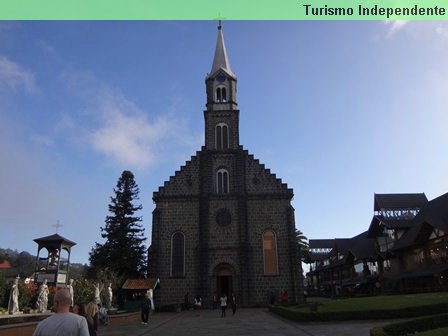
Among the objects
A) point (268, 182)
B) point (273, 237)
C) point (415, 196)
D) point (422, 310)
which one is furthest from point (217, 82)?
point (422, 310)

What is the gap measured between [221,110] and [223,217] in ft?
41.8

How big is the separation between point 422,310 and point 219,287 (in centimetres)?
2485

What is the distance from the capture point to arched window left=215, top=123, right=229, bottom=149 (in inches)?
1903

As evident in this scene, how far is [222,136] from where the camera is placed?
48.7 meters

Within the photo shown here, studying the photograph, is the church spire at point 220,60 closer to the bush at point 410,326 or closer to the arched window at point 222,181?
the arched window at point 222,181

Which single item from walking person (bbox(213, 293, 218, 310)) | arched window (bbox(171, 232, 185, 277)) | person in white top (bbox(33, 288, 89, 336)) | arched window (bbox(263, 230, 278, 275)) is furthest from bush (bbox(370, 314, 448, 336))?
arched window (bbox(171, 232, 185, 277))

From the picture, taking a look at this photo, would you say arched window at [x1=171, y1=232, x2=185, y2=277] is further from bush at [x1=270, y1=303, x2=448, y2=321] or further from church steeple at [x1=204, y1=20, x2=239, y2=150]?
bush at [x1=270, y1=303, x2=448, y2=321]

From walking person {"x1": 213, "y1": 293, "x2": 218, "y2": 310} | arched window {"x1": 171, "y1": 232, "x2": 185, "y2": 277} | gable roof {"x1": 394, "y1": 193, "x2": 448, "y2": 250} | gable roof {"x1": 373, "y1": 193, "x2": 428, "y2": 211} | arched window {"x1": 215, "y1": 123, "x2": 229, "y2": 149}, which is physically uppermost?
arched window {"x1": 215, "y1": 123, "x2": 229, "y2": 149}

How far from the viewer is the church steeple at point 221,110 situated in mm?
48375

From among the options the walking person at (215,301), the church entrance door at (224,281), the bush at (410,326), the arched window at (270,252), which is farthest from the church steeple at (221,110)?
the bush at (410,326)

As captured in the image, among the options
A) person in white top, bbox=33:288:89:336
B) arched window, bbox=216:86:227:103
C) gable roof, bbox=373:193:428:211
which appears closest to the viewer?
person in white top, bbox=33:288:89:336

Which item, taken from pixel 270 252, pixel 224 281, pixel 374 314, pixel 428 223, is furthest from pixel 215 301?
pixel 374 314

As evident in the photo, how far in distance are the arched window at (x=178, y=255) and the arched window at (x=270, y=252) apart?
336 inches

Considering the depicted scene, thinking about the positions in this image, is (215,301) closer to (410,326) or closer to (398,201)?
(398,201)
